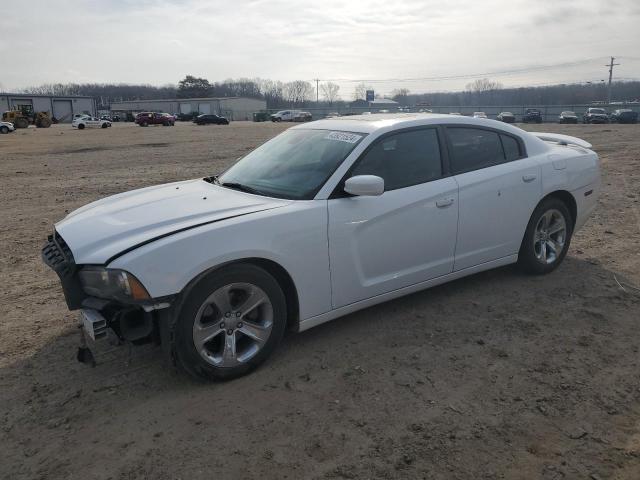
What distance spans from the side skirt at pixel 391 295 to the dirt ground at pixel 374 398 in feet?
0.73

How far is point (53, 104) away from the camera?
92.4 meters

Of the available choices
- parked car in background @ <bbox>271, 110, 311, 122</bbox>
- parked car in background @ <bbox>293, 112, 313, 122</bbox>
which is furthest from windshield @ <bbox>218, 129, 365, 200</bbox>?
parked car in background @ <bbox>271, 110, 311, 122</bbox>

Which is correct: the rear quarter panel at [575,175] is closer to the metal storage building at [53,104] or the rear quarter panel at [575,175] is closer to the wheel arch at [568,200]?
the wheel arch at [568,200]

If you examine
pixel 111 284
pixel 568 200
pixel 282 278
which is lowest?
pixel 282 278

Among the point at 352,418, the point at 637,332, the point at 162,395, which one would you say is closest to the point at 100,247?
the point at 162,395

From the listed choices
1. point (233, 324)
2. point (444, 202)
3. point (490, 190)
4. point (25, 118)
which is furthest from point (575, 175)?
point (25, 118)

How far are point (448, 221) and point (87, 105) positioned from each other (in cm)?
10592

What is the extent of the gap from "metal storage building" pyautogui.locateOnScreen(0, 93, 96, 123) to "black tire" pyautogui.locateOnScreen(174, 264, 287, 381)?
313ft

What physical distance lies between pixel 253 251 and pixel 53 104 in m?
102

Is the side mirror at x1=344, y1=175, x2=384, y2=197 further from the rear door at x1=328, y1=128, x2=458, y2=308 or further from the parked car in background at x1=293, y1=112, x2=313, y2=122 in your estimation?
the parked car in background at x1=293, y1=112, x2=313, y2=122

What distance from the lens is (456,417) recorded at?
3.03 m

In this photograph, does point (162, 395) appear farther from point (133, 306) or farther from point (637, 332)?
point (637, 332)

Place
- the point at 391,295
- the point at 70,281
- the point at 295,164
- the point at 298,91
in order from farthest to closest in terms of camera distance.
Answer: the point at 298,91, the point at 295,164, the point at 391,295, the point at 70,281

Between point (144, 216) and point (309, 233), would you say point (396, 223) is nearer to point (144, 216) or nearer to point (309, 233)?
point (309, 233)
